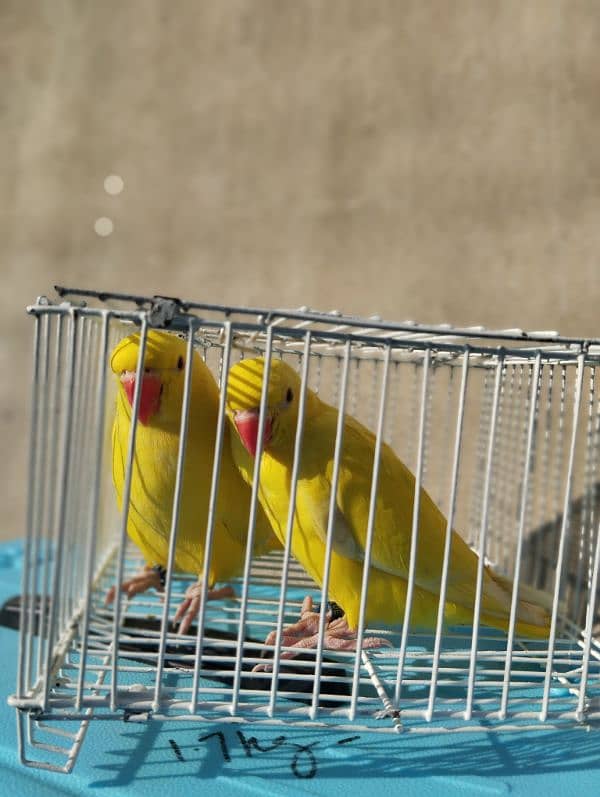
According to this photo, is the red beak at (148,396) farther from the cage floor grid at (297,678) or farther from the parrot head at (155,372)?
the cage floor grid at (297,678)

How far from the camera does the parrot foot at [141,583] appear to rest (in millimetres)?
1181

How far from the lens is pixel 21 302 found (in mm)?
2527

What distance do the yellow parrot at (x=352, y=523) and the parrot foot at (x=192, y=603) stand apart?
0.57ft

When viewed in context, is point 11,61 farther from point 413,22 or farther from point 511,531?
point 511,531

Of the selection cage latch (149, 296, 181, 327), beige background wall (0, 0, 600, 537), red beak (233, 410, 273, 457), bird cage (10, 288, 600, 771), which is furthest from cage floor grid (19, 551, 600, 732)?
beige background wall (0, 0, 600, 537)

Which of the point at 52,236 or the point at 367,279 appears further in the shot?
the point at 52,236

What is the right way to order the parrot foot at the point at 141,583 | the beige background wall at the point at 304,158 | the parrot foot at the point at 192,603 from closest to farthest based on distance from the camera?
the parrot foot at the point at 192,603 → the parrot foot at the point at 141,583 → the beige background wall at the point at 304,158

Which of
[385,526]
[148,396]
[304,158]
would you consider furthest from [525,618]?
[304,158]

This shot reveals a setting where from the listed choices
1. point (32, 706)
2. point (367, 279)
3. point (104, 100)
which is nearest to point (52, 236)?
point (104, 100)

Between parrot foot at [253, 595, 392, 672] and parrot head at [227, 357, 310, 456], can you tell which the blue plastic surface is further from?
parrot head at [227, 357, 310, 456]

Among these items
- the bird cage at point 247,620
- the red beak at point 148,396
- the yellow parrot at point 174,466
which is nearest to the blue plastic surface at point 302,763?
the bird cage at point 247,620

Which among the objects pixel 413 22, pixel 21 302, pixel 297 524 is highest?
pixel 413 22

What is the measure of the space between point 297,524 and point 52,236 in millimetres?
1872

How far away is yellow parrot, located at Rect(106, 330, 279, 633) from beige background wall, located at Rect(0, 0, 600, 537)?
43.8 inches
